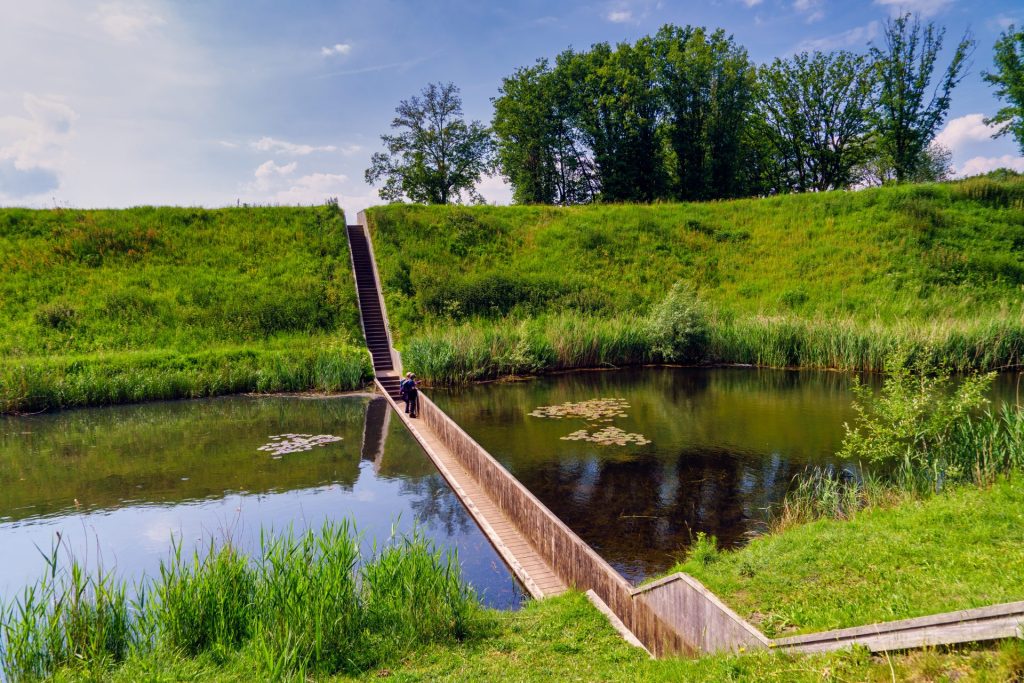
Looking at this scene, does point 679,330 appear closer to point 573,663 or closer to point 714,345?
point 714,345

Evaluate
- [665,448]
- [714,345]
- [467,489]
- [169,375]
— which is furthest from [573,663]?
[714,345]

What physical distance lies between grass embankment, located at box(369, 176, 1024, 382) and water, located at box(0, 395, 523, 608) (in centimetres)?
794

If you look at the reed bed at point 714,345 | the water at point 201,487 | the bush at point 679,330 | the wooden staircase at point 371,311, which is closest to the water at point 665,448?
the reed bed at point 714,345

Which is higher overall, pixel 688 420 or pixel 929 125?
pixel 929 125

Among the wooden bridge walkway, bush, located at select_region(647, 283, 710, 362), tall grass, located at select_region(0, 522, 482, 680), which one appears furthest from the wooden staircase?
tall grass, located at select_region(0, 522, 482, 680)

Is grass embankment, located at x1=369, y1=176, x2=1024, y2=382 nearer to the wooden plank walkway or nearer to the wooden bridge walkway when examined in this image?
the wooden bridge walkway

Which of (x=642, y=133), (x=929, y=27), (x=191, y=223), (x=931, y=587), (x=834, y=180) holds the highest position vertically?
(x=929, y=27)

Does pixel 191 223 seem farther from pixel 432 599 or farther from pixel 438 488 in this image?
pixel 432 599

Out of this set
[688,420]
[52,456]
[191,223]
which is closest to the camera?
[52,456]

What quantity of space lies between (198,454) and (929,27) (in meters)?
57.6

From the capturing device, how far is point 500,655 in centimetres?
645

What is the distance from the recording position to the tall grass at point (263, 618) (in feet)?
20.1

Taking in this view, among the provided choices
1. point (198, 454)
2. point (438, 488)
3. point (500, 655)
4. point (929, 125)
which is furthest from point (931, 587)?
point (929, 125)

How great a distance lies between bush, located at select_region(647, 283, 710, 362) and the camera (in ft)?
92.3
